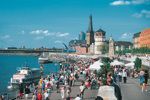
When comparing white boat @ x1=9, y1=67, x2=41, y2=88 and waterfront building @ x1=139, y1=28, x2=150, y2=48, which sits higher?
waterfront building @ x1=139, y1=28, x2=150, y2=48

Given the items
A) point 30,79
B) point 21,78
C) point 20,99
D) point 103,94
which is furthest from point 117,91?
point 30,79

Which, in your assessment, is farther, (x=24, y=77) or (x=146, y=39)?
(x=146, y=39)

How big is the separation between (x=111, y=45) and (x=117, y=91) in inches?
7320

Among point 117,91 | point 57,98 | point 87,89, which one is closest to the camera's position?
point 117,91

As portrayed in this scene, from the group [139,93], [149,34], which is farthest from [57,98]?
[149,34]

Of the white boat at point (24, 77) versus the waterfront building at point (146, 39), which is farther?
the waterfront building at point (146, 39)

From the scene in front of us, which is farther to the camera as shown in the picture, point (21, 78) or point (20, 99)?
point (21, 78)

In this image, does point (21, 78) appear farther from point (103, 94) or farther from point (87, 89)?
point (103, 94)

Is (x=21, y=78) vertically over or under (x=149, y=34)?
under

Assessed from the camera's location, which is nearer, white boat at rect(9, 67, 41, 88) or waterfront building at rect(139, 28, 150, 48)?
white boat at rect(9, 67, 41, 88)

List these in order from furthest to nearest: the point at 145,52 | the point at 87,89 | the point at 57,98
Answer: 1. the point at 145,52
2. the point at 87,89
3. the point at 57,98

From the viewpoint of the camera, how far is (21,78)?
61.1m

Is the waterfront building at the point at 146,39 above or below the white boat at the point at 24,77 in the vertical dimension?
above

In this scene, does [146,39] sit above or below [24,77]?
above
